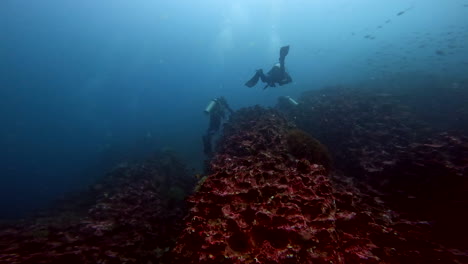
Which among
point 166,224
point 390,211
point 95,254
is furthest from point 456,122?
point 95,254

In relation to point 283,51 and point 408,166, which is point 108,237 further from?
point 283,51

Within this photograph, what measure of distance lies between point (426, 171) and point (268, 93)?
46.8 m

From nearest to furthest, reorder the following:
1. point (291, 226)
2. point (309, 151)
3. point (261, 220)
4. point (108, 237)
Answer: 1. point (291, 226)
2. point (261, 220)
3. point (108, 237)
4. point (309, 151)

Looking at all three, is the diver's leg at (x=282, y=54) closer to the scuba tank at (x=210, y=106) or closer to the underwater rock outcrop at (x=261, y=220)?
the scuba tank at (x=210, y=106)

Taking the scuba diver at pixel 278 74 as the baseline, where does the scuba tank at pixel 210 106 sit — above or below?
below

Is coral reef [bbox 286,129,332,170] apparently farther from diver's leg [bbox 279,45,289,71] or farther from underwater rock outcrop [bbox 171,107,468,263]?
diver's leg [bbox 279,45,289,71]

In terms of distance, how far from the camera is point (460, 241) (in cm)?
350

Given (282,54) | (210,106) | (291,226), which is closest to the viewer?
(291,226)

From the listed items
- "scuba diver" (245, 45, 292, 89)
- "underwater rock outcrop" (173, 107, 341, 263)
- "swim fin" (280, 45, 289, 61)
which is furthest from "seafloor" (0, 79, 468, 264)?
"swim fin" (280, 45, 289, 61)

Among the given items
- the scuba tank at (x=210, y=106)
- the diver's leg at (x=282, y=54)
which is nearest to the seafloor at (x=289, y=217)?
the scuba tank at (x=210, y=106)

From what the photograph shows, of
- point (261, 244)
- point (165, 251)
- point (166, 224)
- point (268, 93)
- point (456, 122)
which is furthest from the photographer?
point (268, 93)

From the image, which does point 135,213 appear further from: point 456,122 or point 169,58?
point 169,58

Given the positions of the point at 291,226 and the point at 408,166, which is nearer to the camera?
the point at 291,226

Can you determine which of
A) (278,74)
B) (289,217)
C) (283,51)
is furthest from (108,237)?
(283,51)
